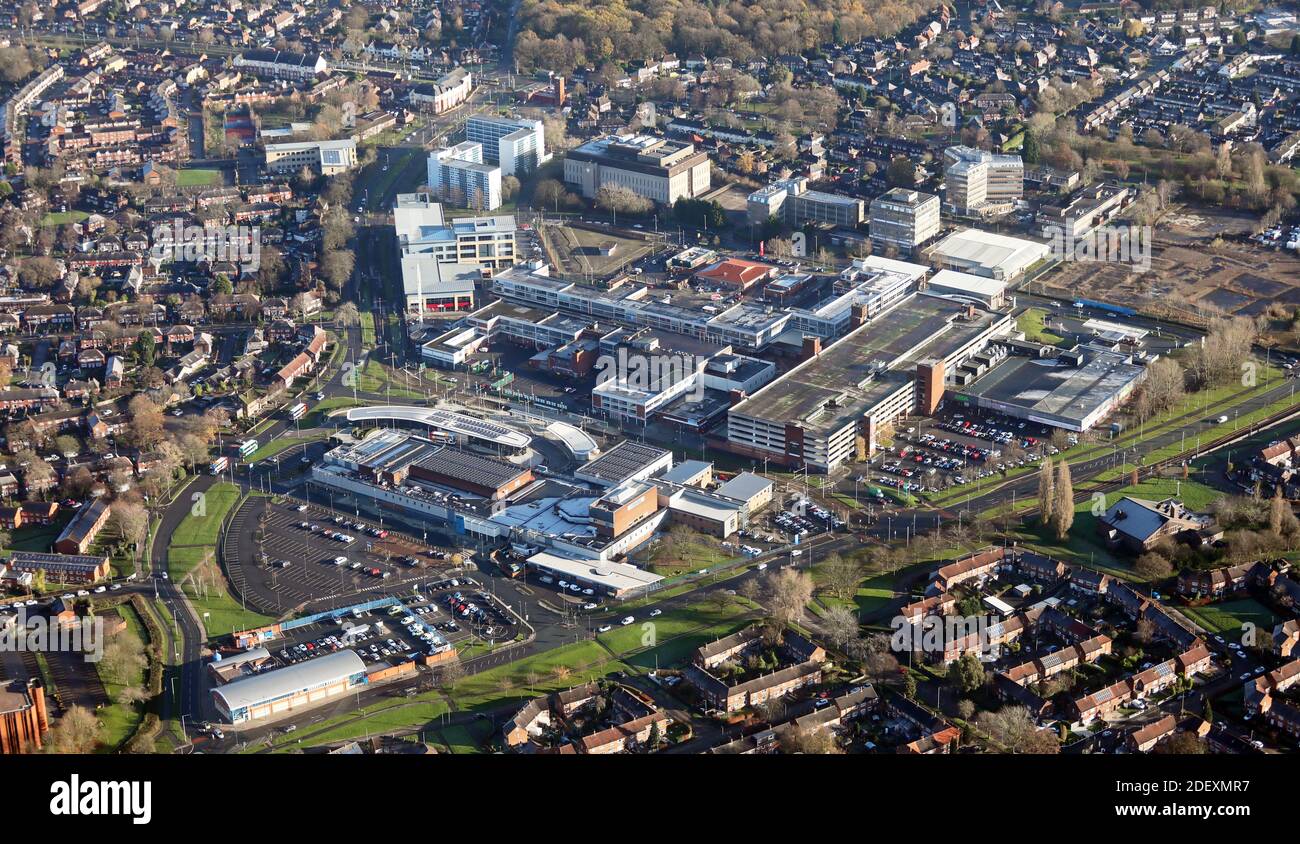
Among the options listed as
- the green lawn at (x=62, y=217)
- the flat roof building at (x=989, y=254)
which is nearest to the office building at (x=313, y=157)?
the green lawn at (x=62, y=217)

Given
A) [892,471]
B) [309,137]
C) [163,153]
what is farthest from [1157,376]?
[163,153]

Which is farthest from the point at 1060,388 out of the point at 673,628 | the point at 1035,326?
the point at 673,628

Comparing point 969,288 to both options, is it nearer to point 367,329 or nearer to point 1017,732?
point 367,329

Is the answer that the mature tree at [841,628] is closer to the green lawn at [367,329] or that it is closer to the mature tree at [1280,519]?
the mature tree at [1280,519]

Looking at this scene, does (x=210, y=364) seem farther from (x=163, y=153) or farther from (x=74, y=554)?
(x=163, y=153)

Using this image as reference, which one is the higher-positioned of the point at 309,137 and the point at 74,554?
the point at 309,137

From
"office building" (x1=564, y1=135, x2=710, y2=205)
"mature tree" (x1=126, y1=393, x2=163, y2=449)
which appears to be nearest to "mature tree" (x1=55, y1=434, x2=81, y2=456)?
"mature tree" (x1=126, y1=393, x2=163, y2=449)

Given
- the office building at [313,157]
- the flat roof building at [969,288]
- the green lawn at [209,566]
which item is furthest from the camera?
the office building at [313,157]

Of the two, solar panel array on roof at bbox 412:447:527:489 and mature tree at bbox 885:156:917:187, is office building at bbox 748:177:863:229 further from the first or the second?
solar panel array on roof at bbox 412:447:527:489
